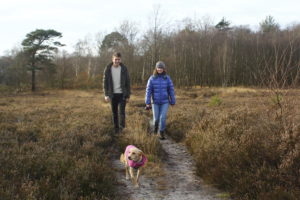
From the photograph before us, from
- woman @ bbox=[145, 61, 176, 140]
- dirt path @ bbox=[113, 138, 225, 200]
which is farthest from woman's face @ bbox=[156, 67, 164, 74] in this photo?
dirt path @ bbox=[113, 138, 225, 200]

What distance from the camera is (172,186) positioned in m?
3.98

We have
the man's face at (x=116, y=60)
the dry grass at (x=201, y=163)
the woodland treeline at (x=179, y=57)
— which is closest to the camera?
the dry grass at (x=201, y=163)

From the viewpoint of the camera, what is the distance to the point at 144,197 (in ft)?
11.8

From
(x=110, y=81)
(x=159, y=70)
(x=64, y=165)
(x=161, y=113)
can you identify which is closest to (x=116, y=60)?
(x=110, y=81)

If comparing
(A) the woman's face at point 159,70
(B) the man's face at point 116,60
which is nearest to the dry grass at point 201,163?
(A) the woman's face at point 159,70

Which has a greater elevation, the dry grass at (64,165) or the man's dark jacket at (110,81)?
Result: the man's dark jacket at (110,81)

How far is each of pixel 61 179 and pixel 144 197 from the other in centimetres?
123

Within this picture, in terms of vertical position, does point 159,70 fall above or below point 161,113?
above

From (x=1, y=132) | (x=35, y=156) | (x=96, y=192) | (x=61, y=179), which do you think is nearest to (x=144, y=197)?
(x=96, y=192)

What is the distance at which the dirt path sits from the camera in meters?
3.64

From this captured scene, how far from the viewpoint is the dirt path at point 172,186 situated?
11.9 ft

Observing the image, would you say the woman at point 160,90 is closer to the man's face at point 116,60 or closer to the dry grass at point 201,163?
the man's face at point 116,60

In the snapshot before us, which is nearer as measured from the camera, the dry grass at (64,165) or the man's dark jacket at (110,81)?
the dry grass at (64,165)

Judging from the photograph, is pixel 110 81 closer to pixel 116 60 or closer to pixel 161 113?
pixel 116 60
